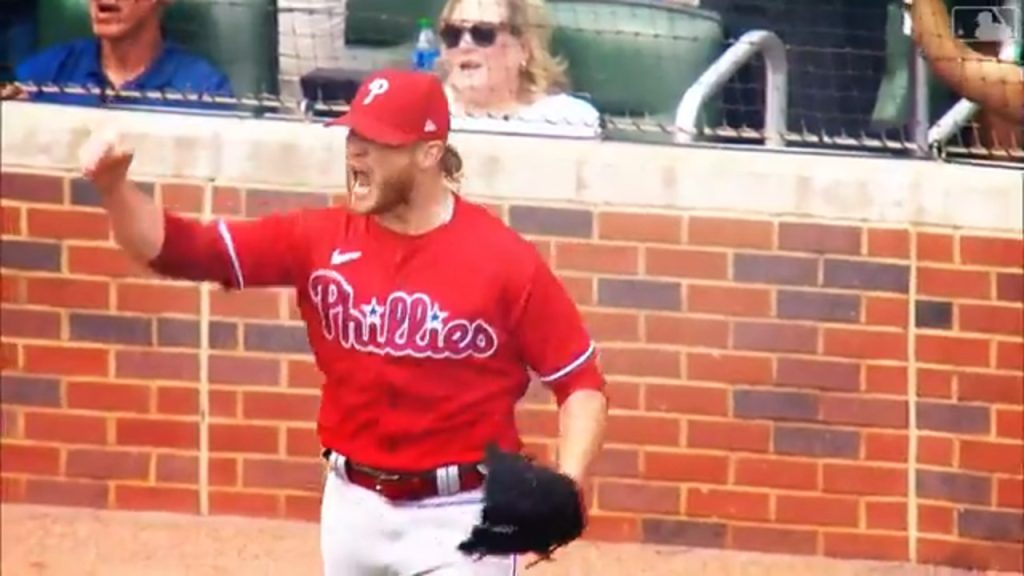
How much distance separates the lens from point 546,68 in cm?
650

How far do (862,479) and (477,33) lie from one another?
1.74 m

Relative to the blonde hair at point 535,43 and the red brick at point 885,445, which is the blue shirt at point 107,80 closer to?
the blonde hair at point 535,43

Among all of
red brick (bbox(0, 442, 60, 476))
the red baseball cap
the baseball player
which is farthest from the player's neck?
red brick (bbox(0, 442, 60, 476))

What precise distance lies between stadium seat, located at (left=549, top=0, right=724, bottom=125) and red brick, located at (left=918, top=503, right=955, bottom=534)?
1.31 meters

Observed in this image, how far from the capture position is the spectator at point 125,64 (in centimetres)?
670

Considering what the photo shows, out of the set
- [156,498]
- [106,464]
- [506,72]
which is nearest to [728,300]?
[506,72]

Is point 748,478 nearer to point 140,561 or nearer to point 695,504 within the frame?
point 695,504

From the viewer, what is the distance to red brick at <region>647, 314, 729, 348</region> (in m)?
6.50

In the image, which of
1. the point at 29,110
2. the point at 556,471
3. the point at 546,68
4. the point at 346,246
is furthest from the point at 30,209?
the point at 556,471

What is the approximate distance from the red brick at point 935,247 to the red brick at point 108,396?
236 centimetres

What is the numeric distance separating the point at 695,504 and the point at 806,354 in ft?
1.82

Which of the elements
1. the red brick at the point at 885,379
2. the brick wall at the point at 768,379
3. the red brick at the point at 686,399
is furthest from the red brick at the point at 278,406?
the red brick at the point at 885,379

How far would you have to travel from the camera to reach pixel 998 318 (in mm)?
6410

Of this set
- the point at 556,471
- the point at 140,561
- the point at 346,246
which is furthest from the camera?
the point at 140,561
